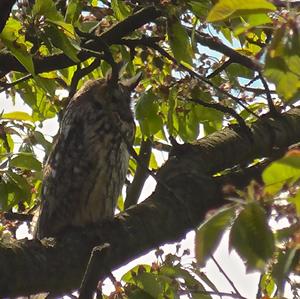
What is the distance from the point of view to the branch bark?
7.42 feet

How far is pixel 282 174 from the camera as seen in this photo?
119 cm

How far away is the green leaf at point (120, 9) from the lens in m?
2.91

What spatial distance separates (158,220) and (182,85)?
704 mm

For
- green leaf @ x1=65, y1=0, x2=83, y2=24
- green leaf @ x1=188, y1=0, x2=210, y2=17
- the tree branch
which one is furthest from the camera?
the tree branch

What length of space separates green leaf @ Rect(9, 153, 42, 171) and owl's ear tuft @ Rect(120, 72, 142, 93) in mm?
977

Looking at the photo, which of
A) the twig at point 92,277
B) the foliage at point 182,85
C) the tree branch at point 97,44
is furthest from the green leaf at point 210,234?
the tree branch at point 97,44

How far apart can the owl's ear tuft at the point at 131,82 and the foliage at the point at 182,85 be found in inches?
2.5

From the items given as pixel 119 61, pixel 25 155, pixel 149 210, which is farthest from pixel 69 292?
pixel 119 61

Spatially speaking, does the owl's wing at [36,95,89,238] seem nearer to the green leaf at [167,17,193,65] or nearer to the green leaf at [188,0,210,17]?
the green leaf at [167,17,193,65]

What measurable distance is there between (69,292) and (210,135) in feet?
3.73

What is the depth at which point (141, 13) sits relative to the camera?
2875 mm

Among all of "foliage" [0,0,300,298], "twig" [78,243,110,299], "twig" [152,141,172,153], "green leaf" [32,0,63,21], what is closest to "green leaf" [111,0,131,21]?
"foliage" [0,0,300,298]

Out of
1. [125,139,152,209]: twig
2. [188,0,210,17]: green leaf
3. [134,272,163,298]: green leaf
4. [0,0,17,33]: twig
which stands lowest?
[134,272,163,298]: green leaf

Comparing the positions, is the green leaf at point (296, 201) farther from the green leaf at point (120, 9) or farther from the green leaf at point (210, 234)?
the green leaf at point (120, 9)
